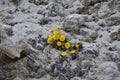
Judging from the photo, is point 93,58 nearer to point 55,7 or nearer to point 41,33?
point 41,33

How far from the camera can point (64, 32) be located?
3.61 metres

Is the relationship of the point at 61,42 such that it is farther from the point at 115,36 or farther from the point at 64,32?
the point at 115,36

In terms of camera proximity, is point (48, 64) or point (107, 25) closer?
point (48, 64)

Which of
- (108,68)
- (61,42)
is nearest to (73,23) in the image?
(61,42)

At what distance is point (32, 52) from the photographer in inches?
131

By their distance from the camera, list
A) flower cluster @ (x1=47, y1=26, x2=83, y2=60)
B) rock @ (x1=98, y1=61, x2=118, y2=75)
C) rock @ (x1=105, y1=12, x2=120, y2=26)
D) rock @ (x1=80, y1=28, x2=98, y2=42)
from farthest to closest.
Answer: rock @ (x1=105, y1=12, x2=120, y2=26), rock @ (x1=80, y1=28, x2=98, y2=42), flower cluster @ (x1=47, y1=26, x2=83, y2=60), rock @ (x1=98, y1=61, x2=118, y2=75)

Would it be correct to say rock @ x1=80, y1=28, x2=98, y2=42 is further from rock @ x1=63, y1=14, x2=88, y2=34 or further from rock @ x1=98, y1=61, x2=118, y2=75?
rock @ x1=98, y1=61, x2=118, y2=75

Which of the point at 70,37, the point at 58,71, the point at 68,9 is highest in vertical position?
the point at 68,9

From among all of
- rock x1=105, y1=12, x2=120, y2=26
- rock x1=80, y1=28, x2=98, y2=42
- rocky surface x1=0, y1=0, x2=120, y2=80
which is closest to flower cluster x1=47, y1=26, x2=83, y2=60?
rocky surface x1=0, y1=0, x2=120, y2=80

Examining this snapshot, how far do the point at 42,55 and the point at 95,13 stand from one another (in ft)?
3.61

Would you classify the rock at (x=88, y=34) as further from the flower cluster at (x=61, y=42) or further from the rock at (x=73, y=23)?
the flower cluster at (x=61, y=42)

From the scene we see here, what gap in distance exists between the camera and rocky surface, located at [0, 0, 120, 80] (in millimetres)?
3137

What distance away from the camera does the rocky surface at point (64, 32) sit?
3137 millimetres

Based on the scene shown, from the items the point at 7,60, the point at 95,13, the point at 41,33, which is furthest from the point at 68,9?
the point at 7,60
